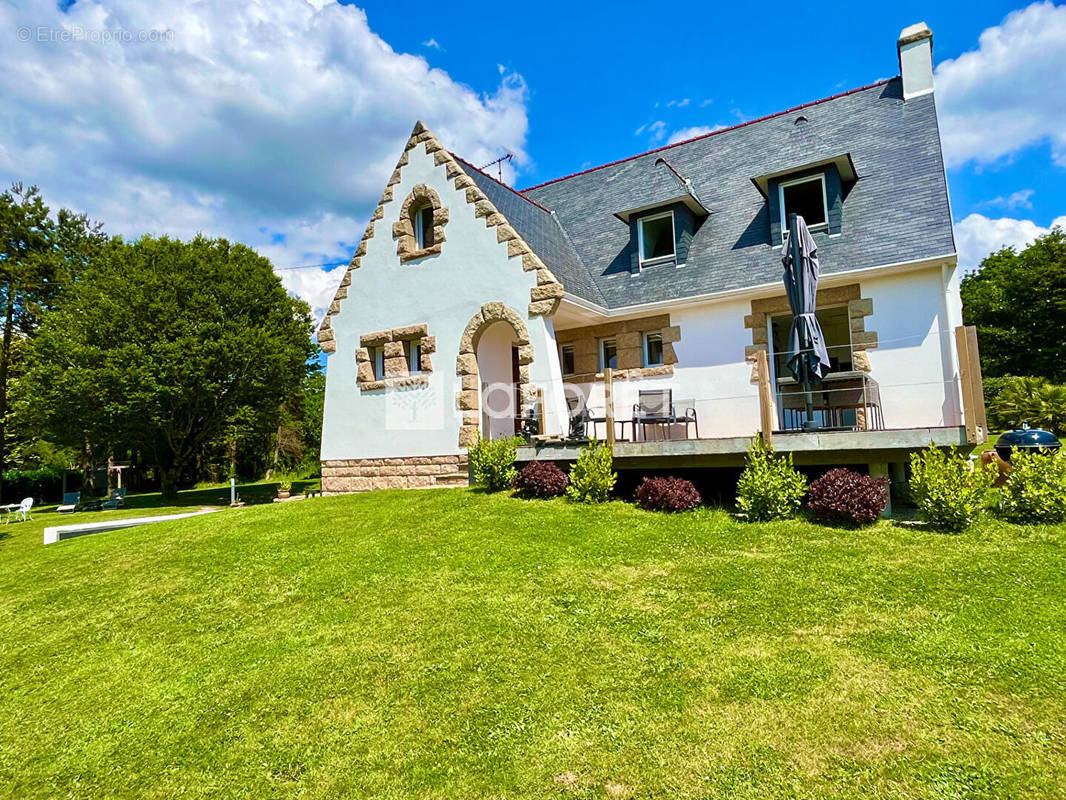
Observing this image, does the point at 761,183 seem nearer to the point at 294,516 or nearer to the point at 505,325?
the point at 505,325

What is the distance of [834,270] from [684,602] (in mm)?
8705

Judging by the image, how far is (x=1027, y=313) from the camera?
32656 mm

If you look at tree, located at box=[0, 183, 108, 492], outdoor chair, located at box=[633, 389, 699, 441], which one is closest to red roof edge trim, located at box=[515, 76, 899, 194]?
outdoor chair, located at box=[633, 389, 699, 441]

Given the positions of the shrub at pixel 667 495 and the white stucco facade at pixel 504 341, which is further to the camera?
the white stucco facade at pixel 504 341

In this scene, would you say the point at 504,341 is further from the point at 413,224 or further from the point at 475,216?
the point at 413,224

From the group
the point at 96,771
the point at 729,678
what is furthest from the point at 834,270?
the point at 96,771

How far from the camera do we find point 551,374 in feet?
40.8

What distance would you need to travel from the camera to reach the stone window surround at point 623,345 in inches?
548

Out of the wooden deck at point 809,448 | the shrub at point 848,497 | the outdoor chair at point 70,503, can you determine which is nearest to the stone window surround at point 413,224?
the wooden deck at point 809,448

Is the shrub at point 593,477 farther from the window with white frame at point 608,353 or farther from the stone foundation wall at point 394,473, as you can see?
the window with white frame at point 608,353

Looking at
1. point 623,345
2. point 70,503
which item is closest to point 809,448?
point 623,345

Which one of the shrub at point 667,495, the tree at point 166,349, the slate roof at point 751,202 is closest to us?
the shrub at point 667,495

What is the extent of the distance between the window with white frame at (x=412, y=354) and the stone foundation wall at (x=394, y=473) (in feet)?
7.32

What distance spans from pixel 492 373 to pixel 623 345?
333 cm
